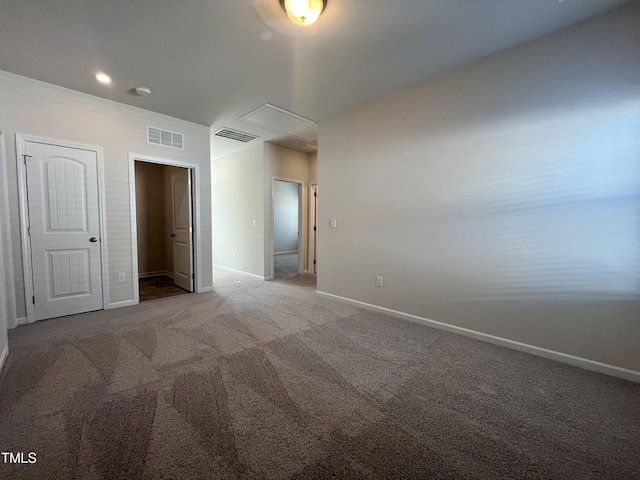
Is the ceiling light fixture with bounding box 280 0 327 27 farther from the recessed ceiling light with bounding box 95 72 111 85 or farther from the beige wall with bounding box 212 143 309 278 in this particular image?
the beige wall with bounding box 212 143 309 278

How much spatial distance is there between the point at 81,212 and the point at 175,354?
2321mm

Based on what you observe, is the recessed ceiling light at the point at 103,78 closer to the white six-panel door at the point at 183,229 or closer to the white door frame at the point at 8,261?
the white door frame at the point at 8,261

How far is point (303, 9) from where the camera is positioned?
70.8 inches

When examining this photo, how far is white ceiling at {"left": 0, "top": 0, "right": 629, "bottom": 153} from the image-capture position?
1898 mm

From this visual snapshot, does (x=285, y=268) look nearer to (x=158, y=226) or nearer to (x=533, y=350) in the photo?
(x=158, y=226)

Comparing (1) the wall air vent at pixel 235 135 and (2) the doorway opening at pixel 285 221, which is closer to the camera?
(1) the wall air vent at pixel 235 135

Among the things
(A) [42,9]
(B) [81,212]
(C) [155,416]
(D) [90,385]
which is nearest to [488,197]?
(C) [155,416]

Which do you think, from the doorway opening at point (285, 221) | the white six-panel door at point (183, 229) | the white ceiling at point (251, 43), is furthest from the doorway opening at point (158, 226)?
the doorway opening at point (285, 221)

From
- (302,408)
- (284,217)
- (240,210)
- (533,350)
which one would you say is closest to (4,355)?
(302,408)

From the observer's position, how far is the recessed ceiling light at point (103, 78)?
2729 mm

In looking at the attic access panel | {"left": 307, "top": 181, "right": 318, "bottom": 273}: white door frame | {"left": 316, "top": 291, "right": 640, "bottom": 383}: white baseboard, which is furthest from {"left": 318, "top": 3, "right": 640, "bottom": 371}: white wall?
{"left": 307, "top": 181, "right": 318, "bottom": 273}: white door frame

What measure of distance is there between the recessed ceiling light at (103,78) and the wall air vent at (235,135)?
162cm

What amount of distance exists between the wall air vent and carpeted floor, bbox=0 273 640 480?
3286mm

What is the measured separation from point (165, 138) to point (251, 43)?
2284 millimetres
